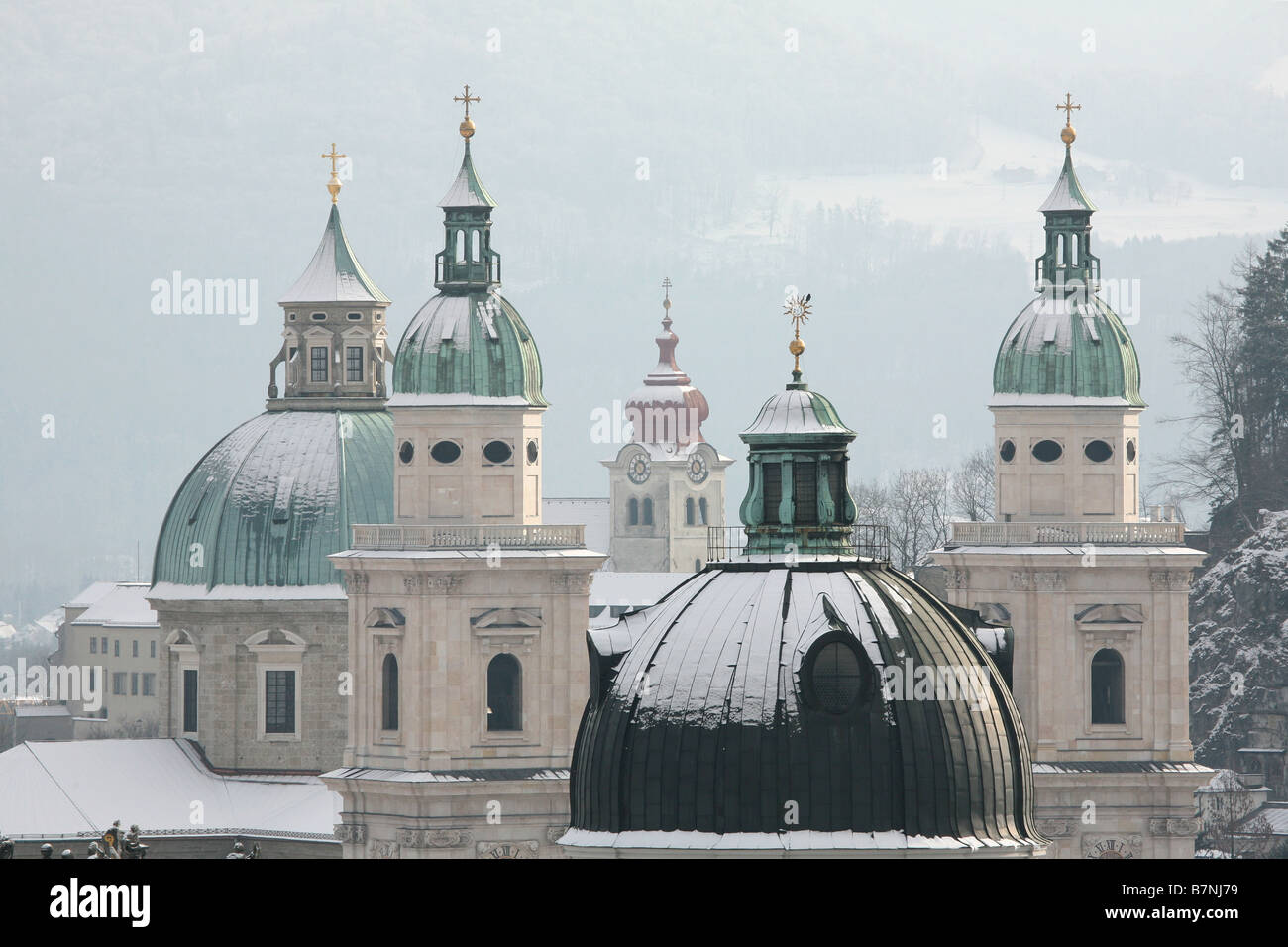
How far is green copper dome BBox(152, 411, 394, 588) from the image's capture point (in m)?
125

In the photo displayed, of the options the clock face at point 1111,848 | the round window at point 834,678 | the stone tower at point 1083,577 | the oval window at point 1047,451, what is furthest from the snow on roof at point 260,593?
the round window at point 834,678

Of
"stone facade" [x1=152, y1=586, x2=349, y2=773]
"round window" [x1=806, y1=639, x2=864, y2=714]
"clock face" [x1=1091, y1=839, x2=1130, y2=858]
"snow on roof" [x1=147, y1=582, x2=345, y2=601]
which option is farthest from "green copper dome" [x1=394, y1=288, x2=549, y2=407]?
"round window" [x1=806, y1=639, x2=864, y2=714]

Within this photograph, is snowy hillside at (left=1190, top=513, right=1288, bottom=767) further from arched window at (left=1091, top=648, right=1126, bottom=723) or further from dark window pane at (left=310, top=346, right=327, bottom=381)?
dark window pane at (left=310, top=346, right=327, bottom=381)

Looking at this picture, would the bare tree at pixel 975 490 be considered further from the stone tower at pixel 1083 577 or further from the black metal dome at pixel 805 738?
the black metal dome at pixel 805 738

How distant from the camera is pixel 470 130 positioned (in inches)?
4601

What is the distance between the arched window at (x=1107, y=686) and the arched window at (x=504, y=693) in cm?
1435

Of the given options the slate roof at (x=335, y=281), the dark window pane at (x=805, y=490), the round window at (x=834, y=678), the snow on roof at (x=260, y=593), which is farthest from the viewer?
the slate roof at (x=335, y=281)

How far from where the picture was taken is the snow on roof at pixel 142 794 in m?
120

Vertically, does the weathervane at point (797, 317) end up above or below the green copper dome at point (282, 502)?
above

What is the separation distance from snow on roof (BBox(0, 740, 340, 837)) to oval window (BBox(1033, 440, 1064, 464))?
21.4 meters

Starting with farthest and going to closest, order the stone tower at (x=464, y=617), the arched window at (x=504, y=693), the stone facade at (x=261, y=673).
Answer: the stone facade at (x=261, y=673)
the arched window at (x=504, y=693)
the stone tower at (x=464, y=617)

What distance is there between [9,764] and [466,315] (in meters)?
20.2
